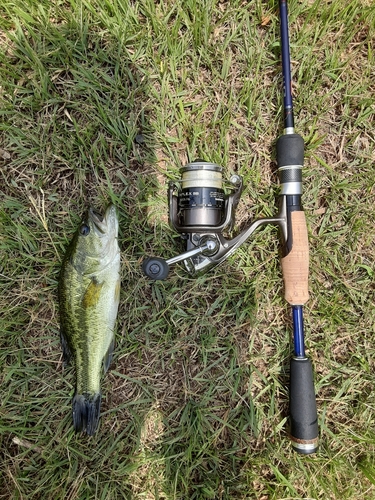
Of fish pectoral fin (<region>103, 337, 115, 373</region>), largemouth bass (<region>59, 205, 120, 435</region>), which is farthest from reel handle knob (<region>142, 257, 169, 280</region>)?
fish pectoral fin (<region>103, 337, 115, 373</region>)

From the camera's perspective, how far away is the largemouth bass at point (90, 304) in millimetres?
2502

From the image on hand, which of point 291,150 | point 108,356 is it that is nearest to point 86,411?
point 108,356

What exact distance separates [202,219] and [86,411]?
1482 mm

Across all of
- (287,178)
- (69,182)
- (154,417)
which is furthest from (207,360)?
(69,182)

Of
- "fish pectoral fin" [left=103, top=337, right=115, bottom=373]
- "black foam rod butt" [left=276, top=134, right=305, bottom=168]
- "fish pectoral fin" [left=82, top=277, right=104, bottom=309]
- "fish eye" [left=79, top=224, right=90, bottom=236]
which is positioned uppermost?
"black foam rod butt" [left=276, top=134, right=305, bottom=168]

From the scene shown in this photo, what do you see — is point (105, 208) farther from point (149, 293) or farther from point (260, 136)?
point (260, 136)

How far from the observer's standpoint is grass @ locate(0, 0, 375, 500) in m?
2.72

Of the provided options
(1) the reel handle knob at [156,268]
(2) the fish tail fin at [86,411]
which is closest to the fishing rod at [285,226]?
(1) the reel handle knob at [156,268]

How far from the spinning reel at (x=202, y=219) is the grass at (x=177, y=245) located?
23cm

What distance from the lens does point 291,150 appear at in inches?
99.1

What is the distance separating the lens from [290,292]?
2.53 meters

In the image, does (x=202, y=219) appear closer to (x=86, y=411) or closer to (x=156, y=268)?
(x=156, y=268)

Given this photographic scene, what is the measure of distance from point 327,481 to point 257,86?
2.76 m

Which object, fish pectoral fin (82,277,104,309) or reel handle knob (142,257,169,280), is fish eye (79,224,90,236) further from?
reel handle knob (142,257,169,280)
